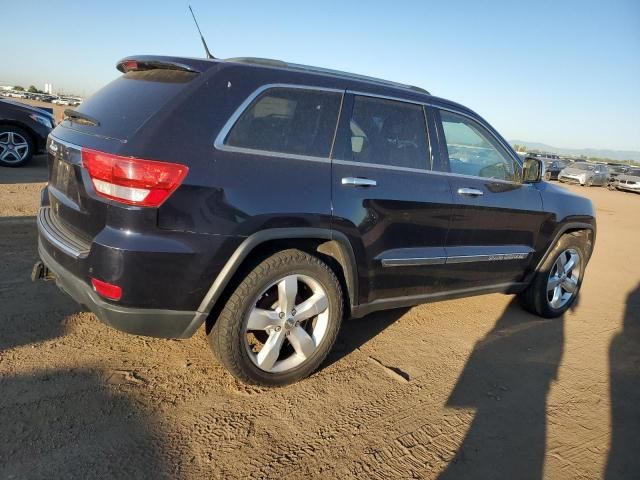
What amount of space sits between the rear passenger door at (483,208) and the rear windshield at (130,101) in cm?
193

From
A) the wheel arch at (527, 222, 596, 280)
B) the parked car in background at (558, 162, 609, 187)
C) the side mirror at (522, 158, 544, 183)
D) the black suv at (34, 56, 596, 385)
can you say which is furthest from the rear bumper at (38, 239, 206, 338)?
the parked car in background at (558, 162, 609, 187)

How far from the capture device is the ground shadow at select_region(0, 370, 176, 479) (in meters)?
2.08

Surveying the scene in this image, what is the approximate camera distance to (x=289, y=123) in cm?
276

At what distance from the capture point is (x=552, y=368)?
362 centimetres

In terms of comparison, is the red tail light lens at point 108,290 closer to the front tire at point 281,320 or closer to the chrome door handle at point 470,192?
the front tire at point 281,320

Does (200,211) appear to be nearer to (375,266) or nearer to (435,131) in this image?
(375,266)

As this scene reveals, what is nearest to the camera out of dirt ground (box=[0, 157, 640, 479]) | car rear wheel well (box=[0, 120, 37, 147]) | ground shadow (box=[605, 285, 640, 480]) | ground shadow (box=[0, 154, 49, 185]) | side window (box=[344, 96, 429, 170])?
dirt ground (box=[0, 157, 640, 479])

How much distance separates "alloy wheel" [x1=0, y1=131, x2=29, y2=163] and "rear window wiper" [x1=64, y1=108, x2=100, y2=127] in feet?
22.2

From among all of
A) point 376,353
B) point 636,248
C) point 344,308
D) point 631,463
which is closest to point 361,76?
point 344,308

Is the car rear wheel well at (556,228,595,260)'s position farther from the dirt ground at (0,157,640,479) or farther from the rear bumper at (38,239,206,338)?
the rear bumper at (38,239,206,338)

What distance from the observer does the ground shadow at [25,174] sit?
775cm

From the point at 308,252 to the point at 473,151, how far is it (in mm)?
1823

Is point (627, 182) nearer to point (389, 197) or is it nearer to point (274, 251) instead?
point (389, 197)

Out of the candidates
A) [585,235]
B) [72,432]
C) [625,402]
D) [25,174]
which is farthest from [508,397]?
[25,174]
